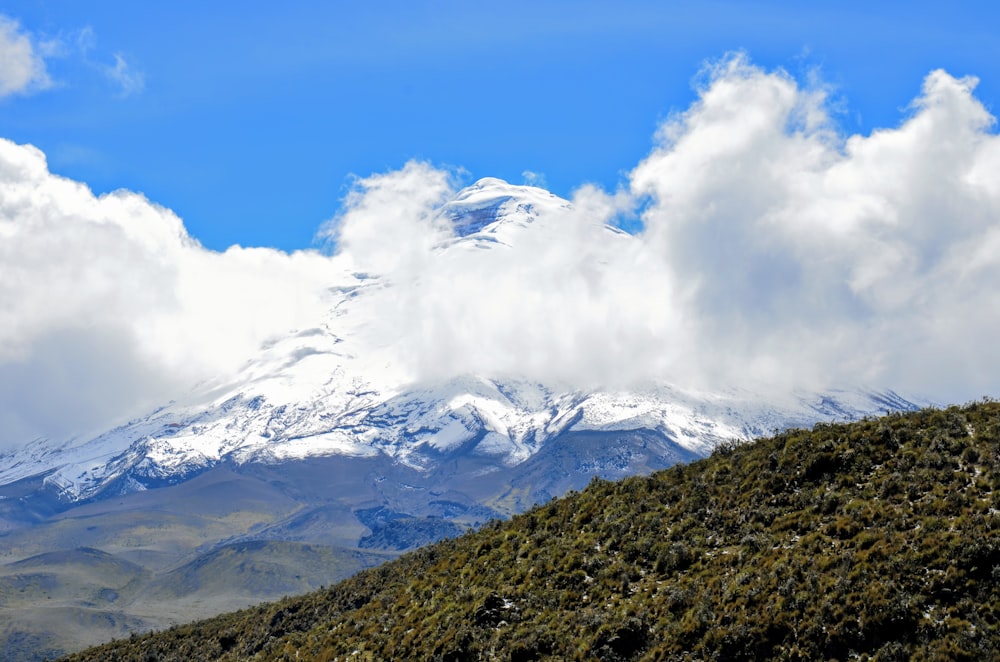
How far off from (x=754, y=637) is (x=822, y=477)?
1204cm

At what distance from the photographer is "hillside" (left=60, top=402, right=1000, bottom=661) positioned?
33781 millimetres

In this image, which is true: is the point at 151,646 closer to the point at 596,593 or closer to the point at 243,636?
the point at 243,636

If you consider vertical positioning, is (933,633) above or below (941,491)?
below

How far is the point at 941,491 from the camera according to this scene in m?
39.1

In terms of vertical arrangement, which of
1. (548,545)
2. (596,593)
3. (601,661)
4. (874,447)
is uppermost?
(874,447)

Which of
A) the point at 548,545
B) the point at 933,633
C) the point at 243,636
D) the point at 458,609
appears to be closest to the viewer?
the point at 933,633

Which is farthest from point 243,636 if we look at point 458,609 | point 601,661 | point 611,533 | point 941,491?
point 941,491

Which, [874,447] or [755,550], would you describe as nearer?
[755,550]

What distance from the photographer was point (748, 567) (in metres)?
39.4

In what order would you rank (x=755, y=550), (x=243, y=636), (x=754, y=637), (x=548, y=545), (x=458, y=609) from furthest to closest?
(x=243, y=636)
(x=548, y=545)
(x=458, y=609)
(x=755, y=550)
(x=754, y=637)

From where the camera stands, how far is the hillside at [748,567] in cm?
3378

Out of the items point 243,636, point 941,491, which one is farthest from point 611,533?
point 243,636

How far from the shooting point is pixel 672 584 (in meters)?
41.2

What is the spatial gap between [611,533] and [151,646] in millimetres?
39285
